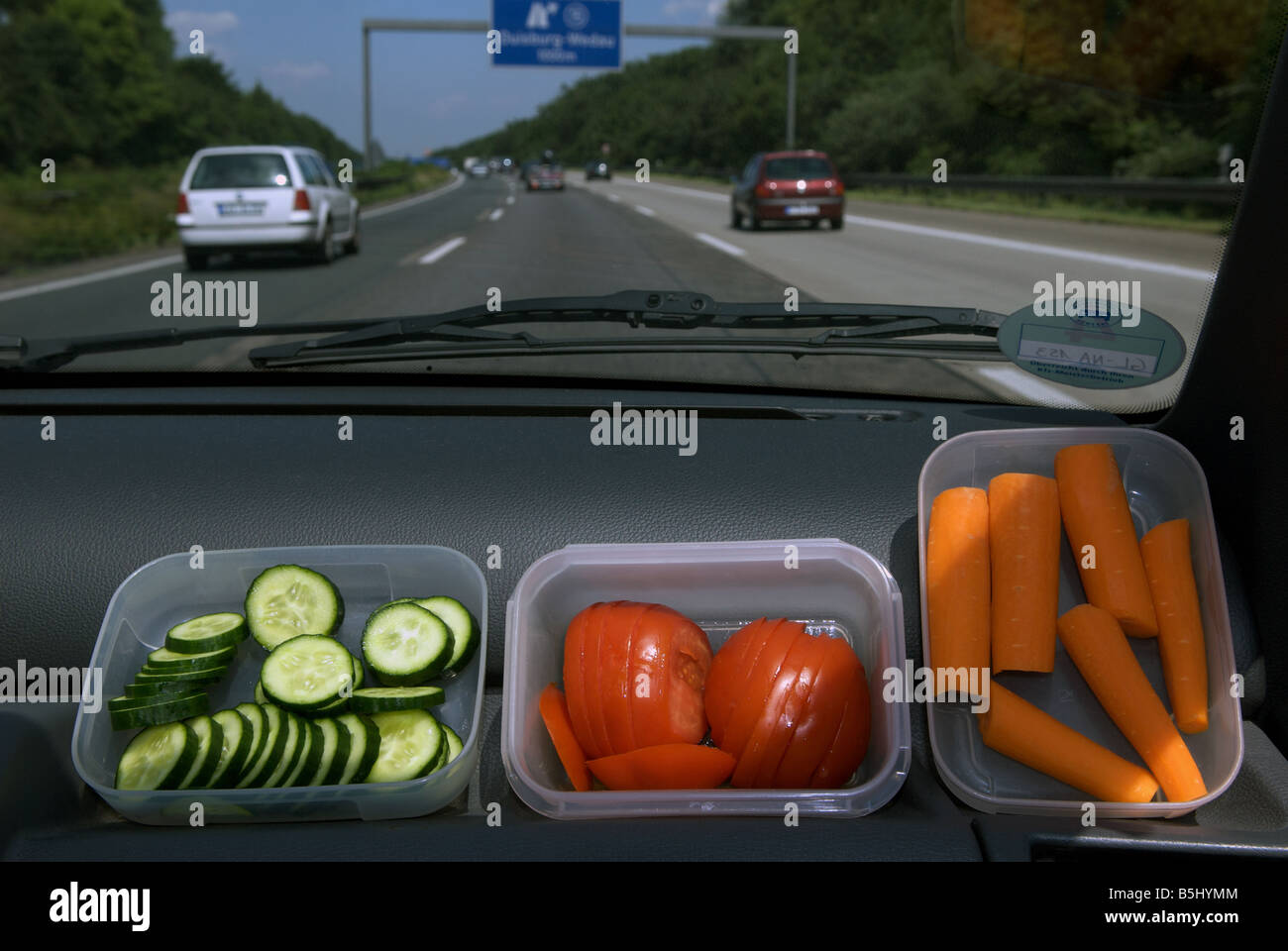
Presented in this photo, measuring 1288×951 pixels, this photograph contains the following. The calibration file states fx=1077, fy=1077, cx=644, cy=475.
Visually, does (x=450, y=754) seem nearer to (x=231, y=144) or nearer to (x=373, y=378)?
(x=373, y=378)

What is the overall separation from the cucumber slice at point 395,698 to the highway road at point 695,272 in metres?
1.05

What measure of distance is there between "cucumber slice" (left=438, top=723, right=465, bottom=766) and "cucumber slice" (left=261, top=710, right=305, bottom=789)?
11.8 inches

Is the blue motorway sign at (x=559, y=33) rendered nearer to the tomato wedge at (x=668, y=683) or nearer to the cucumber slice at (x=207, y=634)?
the tomato wedge at (x=668, y=683)

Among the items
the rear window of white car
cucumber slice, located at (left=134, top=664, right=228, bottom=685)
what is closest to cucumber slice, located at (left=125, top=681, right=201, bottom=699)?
cucumber slice, located at (left=134, top=664, right=228, bottom=685)

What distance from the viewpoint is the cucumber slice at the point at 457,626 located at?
2.56 m

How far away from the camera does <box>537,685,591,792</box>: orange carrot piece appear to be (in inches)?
91.9

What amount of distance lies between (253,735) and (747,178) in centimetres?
215

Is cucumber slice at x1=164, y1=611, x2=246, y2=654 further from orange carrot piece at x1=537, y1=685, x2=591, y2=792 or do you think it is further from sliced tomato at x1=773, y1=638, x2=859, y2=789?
sliced tomato at x1=773, y1=638, x2=859, y2=789

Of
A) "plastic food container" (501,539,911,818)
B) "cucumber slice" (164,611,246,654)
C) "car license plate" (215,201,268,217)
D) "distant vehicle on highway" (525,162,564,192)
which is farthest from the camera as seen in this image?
"car license plate" (215,201,268,217)

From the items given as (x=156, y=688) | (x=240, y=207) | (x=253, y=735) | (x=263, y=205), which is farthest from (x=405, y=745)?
(x=240, y=207)

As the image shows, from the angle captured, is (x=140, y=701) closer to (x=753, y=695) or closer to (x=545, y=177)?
(x=753, y=695)

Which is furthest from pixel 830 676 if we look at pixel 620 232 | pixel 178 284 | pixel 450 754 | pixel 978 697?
pixel 178 284

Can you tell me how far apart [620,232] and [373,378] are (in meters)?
0.98

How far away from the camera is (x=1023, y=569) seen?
2525 mm
